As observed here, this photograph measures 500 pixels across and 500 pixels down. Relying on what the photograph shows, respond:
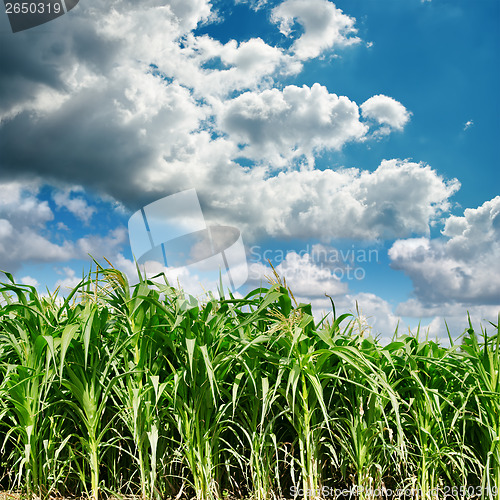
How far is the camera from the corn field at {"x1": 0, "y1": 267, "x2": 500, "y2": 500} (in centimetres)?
232

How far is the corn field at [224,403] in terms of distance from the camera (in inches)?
91.3

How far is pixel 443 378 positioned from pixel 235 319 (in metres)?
1.27

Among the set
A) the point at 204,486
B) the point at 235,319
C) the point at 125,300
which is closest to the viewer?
the point at 204,486

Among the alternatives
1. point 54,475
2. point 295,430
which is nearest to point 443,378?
point 295,430

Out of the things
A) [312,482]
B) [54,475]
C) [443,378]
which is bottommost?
[312,482]

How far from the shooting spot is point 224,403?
2.50m

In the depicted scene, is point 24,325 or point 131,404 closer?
point 131,404

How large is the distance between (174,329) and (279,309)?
22.6 inches

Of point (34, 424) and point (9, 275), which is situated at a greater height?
point (9, 275)

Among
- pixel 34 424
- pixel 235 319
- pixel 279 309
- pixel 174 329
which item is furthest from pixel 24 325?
pixel 279 309

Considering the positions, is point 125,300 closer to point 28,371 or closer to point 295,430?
point 28,371

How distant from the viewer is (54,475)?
242 cm

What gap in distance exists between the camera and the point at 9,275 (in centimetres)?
274

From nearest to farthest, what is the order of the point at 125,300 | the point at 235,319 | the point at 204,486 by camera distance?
1. the point at 204,486
2. the point at 125,300
3. the point at 235,319
